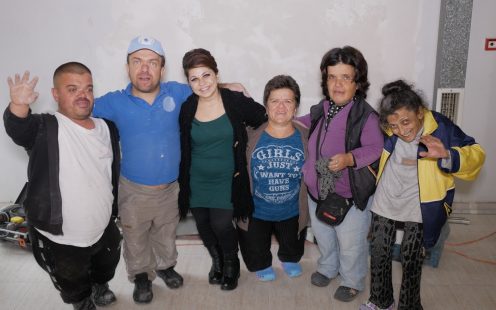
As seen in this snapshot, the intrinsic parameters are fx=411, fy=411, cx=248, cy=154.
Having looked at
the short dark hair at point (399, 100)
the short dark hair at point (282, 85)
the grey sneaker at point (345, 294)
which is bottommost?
the grey sneaker at point (345, 294)

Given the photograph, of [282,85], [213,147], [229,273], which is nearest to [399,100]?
Answer: [282,85]

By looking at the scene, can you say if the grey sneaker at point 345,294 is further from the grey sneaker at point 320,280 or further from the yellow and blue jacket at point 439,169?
the yellow and blue jacket at point 439,169

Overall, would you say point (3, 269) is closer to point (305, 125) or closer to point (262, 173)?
point (262, 173)

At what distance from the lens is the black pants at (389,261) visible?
1936 mm

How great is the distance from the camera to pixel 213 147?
2209mm

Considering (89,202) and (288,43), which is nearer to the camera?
(89,202)

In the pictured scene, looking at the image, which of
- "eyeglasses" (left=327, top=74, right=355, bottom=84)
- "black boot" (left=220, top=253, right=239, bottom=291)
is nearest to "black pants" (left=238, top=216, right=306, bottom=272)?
"black boot" (left=220, top=253, right=239, bottom=291)

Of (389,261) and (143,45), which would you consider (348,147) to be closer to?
(389,261)

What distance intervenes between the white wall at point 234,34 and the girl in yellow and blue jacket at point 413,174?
1.21 meters

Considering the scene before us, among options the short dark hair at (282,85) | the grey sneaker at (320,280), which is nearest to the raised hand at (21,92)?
the short dark hair at (282,85)

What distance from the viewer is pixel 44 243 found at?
2.01 m

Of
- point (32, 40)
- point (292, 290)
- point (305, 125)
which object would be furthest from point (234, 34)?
point (292, 290)

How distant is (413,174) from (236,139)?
2.93 ft

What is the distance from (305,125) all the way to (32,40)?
2.11 metres
